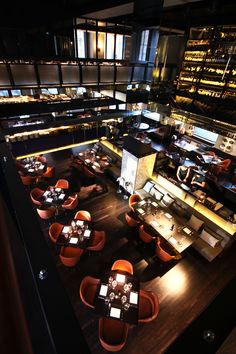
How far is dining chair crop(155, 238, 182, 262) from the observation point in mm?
4723

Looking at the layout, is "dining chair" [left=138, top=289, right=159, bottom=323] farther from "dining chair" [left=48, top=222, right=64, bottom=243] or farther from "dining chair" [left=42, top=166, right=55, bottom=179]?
"dining chair" [left=42, top=166, right=55, bottom=179]

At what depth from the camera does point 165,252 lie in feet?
15.5

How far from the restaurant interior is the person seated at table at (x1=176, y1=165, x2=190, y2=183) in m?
0.04

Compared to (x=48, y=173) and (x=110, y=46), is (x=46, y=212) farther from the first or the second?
(x=110, y=46)

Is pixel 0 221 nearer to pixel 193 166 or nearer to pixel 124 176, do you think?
pixel 124 176

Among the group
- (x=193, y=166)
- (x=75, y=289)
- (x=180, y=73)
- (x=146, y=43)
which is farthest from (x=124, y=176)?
(x=146, y=43)

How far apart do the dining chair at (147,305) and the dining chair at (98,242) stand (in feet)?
4.54

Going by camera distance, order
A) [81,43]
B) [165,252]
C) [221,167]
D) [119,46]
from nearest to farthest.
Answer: [165,252] → [221,167] → [81,43] → [119,46]

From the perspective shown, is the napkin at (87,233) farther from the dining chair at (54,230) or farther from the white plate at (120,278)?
the white plate at (120,278)

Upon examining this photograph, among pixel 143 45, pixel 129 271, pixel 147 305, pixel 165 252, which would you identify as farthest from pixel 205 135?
pixel 147 305

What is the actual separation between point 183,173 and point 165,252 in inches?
149

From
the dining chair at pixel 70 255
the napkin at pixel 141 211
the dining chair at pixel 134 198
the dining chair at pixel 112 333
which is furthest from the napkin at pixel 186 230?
the dining chair at pixel 70 255

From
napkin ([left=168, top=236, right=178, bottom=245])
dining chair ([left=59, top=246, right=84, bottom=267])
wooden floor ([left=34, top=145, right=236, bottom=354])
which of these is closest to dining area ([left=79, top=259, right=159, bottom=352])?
wooden floor ([left=34, top=145, right=236, bottom=354])

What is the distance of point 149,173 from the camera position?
6.82 metres
